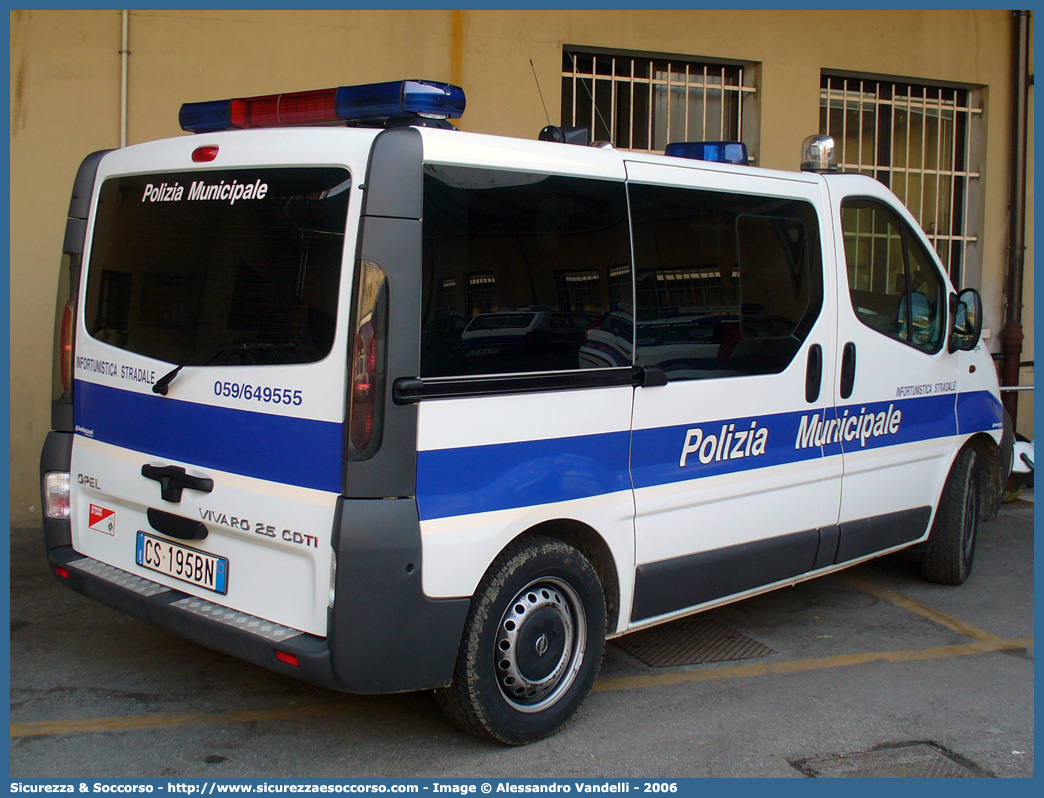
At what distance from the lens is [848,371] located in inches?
189

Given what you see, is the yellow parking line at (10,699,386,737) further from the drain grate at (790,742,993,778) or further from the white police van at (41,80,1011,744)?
the drain grate at (790,742,993,778)

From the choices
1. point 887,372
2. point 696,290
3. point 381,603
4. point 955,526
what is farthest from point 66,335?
point 955,526

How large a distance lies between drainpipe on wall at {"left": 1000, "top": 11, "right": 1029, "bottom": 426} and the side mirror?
3.68 meters

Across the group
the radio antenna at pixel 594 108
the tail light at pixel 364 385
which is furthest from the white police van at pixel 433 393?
the radio antenna at pixel 594 108

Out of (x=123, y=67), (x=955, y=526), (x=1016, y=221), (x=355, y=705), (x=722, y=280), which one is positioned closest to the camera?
(x=355, y=705)

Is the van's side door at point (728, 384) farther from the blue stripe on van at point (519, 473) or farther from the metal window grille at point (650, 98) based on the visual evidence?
the metal window grille at point (650, 98)

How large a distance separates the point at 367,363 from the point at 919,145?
7.27 metres

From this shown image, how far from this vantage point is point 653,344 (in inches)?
156

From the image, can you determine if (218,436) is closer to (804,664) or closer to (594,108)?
(804,664)

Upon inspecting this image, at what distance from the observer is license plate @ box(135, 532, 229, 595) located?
3.52 m

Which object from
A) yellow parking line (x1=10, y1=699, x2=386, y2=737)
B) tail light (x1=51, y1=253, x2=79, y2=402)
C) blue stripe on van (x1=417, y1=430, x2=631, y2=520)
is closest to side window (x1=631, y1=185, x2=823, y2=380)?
blue stripe on van (x1=417, y1=430, x2=631, y2=520)

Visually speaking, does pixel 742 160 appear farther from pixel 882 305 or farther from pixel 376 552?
pixel 376 552

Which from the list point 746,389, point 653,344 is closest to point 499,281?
point 653,344

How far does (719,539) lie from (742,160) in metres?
1.71
